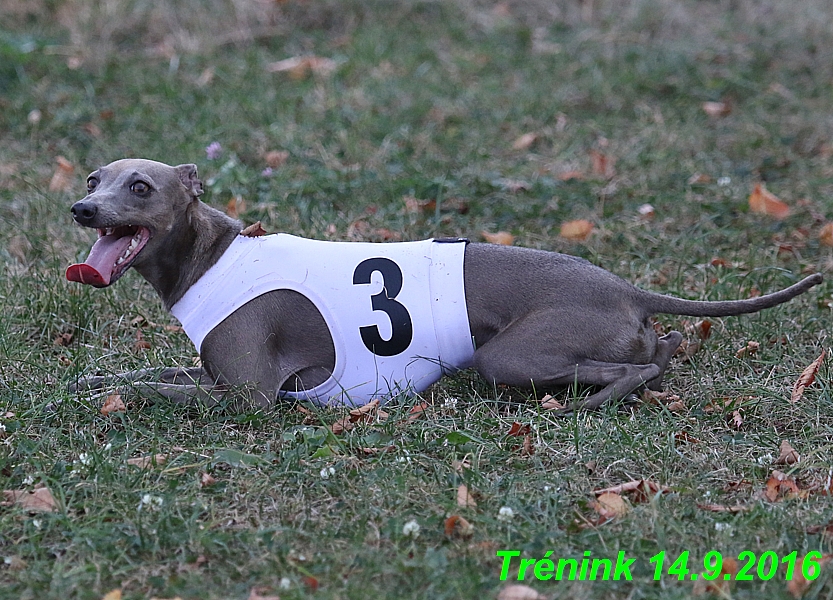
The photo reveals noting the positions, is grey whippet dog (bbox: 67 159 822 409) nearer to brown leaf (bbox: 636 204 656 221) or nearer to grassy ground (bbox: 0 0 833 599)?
grassy ground (bbox: 0 0 833 599)

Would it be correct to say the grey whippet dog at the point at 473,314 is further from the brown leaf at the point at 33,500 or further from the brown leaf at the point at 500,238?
the brown leaf at the point at 500,238

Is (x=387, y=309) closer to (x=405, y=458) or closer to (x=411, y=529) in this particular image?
(x=405, y=458)

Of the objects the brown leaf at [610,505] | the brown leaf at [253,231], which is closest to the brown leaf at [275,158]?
the brown leaf at [253,231]

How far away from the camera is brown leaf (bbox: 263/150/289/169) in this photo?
6340mm

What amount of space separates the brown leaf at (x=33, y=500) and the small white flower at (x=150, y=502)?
0.84ft

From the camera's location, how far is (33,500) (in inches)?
123

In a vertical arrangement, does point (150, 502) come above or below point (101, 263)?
below

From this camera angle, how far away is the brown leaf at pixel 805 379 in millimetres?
3902

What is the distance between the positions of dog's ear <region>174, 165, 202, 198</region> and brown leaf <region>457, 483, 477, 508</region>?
1.52 meters

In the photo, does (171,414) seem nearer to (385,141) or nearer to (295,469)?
(295,469)

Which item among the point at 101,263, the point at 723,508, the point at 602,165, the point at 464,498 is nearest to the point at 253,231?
the point at 101,263

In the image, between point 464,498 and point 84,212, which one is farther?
point 84,212

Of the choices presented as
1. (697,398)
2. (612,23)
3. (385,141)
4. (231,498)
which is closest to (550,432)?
(697,398)

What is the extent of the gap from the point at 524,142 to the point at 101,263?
3.74 meters
